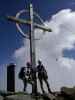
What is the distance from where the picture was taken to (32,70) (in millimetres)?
25828

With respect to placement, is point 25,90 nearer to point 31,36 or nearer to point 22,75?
point 22,75

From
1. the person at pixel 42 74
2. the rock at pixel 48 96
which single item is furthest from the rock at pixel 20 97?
the person at pixel 42 74

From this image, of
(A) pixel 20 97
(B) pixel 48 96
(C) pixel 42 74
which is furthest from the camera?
(C) pixel 42 74

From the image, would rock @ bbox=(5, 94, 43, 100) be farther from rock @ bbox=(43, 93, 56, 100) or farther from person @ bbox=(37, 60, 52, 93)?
person @ bbox=(37, 60, 52, 93)

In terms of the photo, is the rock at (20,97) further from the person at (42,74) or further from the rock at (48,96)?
the person at (42,74)

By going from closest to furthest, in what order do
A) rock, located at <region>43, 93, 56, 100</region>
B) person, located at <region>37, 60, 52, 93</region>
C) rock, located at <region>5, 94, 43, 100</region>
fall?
rock, located at <region>5, 94, 43, 100</region>, rock, located at <region>43, 93, 56, 100</region>, person, located at <region>37, 60, 52, 93</region>

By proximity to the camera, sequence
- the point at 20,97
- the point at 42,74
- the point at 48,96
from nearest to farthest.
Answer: the point at 20,97, the point at 48,96, the point at 42,74

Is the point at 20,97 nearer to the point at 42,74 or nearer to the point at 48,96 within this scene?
the point at 48,96

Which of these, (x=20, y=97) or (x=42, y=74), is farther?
(x=42, y=74)

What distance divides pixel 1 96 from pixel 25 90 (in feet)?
6.65

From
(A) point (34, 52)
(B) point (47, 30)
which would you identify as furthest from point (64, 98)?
(B) point (47, 30)

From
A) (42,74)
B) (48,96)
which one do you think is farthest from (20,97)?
(42,74)

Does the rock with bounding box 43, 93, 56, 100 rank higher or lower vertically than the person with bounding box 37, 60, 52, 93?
lower

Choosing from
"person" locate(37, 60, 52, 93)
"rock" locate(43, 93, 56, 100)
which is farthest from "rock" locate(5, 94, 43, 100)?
"person" locate(37, 60, 52, 93)
